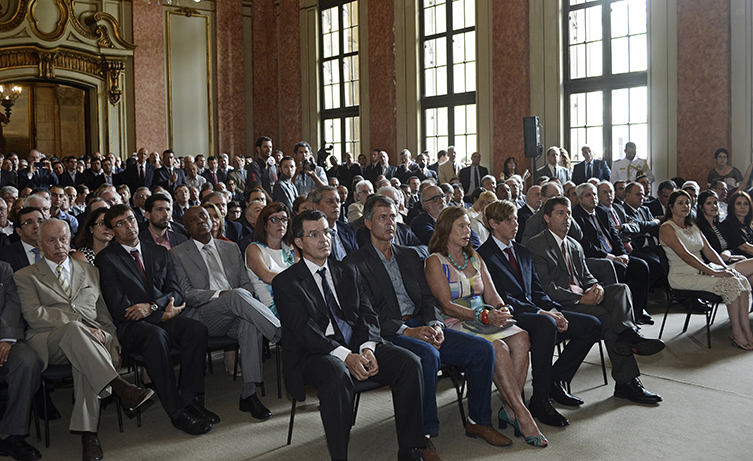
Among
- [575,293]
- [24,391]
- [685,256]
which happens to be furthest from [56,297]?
[685,256]

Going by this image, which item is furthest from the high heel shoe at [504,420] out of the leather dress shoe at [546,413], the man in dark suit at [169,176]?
the man in dark suit at [169,176]

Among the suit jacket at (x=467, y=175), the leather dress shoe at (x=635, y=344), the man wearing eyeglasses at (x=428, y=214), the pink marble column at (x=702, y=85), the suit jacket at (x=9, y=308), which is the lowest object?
the leather dress shoe at (x=635, y=344)

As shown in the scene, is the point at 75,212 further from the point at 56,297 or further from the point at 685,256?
the point at 685,256

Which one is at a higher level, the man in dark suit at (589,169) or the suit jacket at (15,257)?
the man in dark suit at (589,169)

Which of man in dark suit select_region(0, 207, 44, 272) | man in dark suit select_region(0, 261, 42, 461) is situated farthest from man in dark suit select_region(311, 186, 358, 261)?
man in dark suit select_region(0, 261, 42, 461)

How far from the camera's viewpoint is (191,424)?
3.63 meters

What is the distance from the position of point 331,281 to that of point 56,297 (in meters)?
1.55

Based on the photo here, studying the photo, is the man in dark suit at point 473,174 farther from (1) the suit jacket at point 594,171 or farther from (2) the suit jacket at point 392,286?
(2) the suit jacket at point 392,286

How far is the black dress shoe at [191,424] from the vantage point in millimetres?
3609

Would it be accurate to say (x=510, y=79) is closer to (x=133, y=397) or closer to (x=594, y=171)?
(x=594, y=171)

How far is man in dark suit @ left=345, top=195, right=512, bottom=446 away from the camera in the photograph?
11.2 feet

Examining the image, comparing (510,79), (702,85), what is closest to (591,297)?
(702,85)

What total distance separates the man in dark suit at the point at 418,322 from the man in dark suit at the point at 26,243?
2.09 metres

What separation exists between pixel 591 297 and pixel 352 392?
1.81 metres
